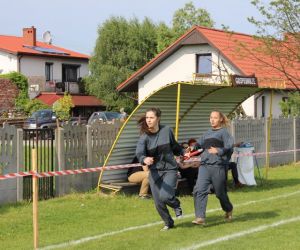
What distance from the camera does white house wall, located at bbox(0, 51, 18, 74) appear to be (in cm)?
5228

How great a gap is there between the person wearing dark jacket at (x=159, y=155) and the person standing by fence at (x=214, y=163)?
1.74 feet

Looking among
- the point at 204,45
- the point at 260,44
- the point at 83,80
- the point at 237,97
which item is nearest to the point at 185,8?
the point at 83,80

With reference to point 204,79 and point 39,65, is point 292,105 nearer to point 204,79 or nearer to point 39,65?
point 204,79

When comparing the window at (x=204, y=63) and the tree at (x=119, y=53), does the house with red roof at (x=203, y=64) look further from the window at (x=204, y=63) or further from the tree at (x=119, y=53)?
the tree at (x=119, y=53)

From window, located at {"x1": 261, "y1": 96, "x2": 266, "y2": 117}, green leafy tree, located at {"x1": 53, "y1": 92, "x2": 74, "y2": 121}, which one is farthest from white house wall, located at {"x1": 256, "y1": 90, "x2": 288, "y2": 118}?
green leafy tree, located at {"x1": 53, "y1": 92, "x2": 74, "y2": 121}

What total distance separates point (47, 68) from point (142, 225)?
47.0 m

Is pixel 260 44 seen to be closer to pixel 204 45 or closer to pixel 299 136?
pixel 299 136

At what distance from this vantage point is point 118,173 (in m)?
13.9

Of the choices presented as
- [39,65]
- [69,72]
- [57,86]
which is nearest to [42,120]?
[57,86]

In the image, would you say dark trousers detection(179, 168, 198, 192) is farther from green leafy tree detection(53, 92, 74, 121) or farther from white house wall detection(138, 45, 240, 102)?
green leafy tree detection(53, 92, 74, 121)

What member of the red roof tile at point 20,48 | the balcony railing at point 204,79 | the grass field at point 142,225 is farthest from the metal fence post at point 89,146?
the red roof tile at point 20,48

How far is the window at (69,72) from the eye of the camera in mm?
56784

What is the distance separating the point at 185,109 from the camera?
593 inches

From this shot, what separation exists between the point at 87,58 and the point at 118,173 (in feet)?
149
